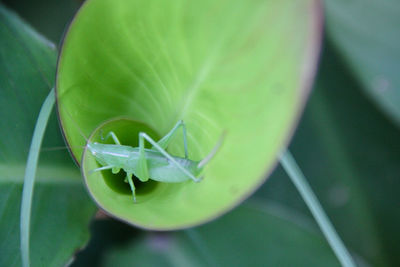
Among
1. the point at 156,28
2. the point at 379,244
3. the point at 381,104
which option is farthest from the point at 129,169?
the point at 379,244

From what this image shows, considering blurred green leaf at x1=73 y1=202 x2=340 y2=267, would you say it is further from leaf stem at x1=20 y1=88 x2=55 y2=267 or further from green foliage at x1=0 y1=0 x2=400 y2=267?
leaf stem at x1=20 y1=88 x2=55 y2=267

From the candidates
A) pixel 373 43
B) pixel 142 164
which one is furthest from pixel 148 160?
pixel 373 43

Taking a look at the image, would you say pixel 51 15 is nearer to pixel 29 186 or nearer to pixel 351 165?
pixel 29 186

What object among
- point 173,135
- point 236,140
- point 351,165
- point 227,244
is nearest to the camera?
point 236,140

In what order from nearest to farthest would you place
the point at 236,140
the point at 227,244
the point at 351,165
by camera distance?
the point at 236,140, the point at 227,244, the point at 351,165

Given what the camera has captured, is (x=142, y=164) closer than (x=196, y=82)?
No

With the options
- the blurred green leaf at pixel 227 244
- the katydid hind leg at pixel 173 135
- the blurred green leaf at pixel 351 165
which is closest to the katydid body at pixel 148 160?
the katydid hind leg at pixel 173 135

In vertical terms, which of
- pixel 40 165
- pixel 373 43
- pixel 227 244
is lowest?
pixel 227 244

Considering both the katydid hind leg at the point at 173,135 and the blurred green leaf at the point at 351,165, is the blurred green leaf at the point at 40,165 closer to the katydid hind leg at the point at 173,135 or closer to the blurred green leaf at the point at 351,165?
the katydid hind leg at the point at 173,135
